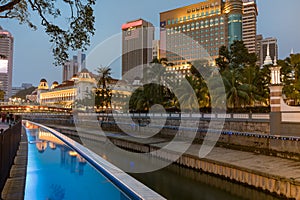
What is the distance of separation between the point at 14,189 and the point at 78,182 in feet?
12.1

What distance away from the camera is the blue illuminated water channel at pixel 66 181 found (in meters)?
9.67

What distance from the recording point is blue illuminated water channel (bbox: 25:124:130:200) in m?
9.67

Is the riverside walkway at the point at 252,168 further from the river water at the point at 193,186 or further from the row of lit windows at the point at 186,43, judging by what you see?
the row of lit windows at the point at 186,43

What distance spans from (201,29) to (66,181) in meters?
132

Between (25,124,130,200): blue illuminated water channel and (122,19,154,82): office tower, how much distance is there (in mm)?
101463

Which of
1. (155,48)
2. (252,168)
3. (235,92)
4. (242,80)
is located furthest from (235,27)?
(252,168)

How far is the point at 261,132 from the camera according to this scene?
19.0 m

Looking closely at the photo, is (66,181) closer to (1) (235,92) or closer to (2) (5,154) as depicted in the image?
(2) (5,154)

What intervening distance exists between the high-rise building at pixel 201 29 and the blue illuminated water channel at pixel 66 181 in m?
118

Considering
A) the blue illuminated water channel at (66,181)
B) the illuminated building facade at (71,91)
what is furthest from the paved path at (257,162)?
the illuminated building facade at (71,91)

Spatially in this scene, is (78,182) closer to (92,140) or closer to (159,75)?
(92,140)

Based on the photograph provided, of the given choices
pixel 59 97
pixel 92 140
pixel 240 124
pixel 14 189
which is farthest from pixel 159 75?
pixel 59 97

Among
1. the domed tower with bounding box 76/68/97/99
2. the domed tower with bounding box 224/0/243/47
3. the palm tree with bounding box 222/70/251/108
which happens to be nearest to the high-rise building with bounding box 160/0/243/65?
the domed tower with bounding box 224/0/243/47

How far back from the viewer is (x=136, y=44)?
133750mm
